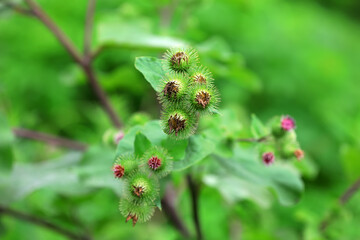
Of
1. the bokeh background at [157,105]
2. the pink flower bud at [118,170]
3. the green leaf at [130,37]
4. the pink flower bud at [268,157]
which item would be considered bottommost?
the bokeh background at [157,105]

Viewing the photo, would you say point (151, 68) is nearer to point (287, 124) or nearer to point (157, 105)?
point (287, 124)

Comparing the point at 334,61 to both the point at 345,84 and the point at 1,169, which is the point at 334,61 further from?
the point at 1,169

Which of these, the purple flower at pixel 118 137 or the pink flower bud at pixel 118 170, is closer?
the pink flower bud at pixel 118 170

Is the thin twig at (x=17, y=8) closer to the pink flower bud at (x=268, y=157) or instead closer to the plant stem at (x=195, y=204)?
the plant stem at (x=195, y=204)

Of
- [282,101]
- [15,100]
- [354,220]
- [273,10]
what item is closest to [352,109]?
[282,101]

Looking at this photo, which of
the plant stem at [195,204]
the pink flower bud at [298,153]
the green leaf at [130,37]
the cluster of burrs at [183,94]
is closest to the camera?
the cluster of burrs at [183,94]

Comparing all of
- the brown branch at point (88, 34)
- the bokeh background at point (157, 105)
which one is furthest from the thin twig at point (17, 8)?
the brown branch at point (88, 34)

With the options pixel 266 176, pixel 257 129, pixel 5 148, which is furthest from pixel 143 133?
pixel 5 148

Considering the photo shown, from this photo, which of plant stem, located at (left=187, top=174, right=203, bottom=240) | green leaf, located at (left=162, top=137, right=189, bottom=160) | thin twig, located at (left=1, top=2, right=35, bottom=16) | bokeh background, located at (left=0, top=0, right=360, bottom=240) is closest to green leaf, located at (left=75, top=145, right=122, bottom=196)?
bokeh background, located at (left=0, top=0, right=360, bottom=240)
